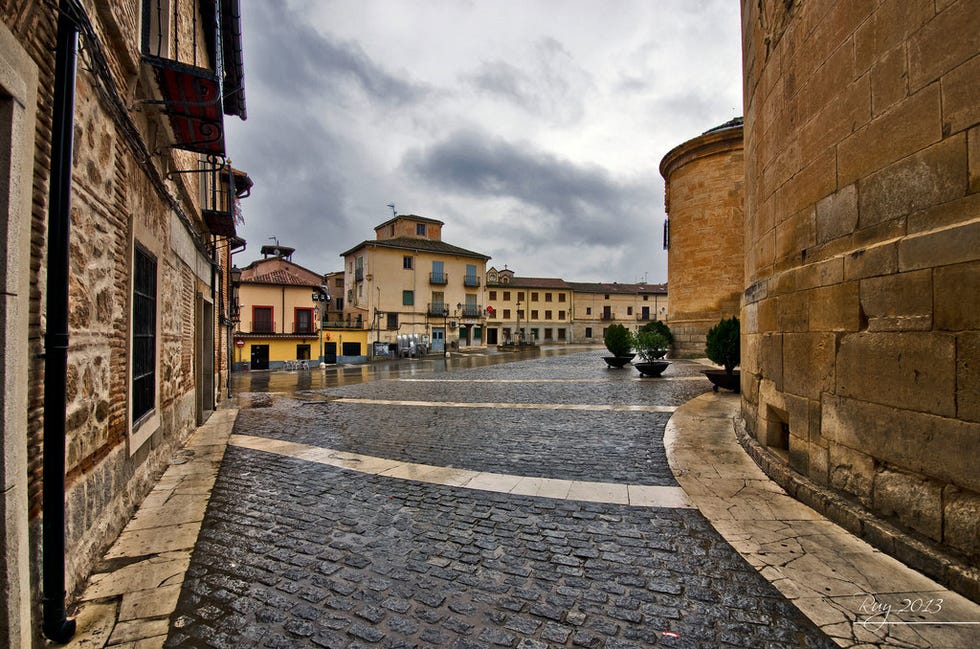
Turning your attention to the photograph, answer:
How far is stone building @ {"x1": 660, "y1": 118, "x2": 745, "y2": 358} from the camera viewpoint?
1953 cm

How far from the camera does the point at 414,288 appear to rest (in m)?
41.2

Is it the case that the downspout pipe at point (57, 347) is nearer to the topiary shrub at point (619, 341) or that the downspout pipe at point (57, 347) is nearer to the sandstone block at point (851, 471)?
the sandstone block at point (851, 471)

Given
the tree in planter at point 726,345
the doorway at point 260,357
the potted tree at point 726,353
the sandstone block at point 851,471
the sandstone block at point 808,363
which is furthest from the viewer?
the doorway at point 260,357

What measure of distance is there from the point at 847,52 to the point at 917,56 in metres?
0.78

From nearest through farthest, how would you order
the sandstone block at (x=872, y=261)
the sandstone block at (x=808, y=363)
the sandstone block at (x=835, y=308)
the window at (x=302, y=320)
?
the sandstone block at (x=872, y=261), the sandstone block at (x=835, y=308), the sandstone block at (x=808, y=363), the window at (x=302, y=320)

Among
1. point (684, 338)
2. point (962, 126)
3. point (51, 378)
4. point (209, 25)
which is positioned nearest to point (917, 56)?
point (962, 126)

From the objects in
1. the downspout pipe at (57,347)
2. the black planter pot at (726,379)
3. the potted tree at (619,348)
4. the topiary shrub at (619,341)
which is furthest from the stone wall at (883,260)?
the potted tree at (619,348)

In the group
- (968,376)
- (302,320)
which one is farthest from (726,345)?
(302,320)

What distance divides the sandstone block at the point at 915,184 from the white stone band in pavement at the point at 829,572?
236 centimetres

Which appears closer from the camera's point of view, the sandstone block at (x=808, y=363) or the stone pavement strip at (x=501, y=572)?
the stone pavement strip at (x=501, y=572)

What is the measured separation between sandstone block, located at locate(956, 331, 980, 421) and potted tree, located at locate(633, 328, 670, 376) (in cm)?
1239

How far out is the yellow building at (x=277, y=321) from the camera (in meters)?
26.9

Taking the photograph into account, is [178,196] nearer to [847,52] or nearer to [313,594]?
[313,594]

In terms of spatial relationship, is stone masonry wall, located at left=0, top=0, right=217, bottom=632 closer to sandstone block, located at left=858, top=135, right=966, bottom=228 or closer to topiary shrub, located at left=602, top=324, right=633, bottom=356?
sandstone block, located at left=858, top=135, right=966, bottom=228
